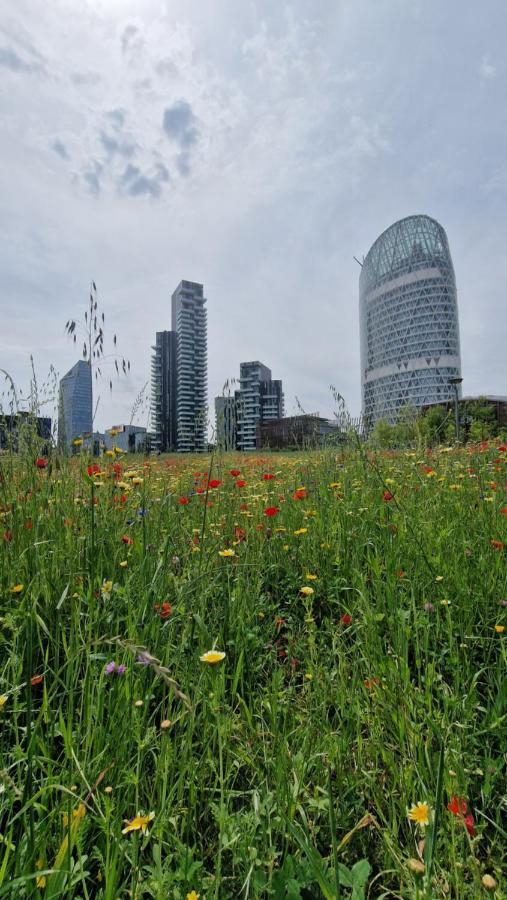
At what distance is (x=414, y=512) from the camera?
2.23 m

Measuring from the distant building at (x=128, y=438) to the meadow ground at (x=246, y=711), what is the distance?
454 millimetres

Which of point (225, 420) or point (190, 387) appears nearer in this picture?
point (225, 420)

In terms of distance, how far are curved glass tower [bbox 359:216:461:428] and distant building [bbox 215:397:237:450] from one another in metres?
74.1

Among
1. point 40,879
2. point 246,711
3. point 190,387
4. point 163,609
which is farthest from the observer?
point 190,387

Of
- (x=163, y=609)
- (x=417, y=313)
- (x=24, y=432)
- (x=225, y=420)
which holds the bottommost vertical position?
(x=163, y=609)

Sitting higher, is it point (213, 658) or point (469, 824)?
point (213, 658)

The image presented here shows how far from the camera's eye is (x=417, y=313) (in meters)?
78.2

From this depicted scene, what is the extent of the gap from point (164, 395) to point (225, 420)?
6461 mm

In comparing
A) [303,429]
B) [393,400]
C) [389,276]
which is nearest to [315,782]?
[303,429]

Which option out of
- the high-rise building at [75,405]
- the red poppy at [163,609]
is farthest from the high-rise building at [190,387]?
the red poppy at [163,609]

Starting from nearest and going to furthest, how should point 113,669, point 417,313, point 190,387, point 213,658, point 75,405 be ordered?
point 213,658 → point 113,669 → point 75,405 → point 190,387 → point 417,313

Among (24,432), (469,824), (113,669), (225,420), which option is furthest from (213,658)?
(225,420)

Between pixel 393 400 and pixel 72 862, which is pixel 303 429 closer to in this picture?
pixel 72 862

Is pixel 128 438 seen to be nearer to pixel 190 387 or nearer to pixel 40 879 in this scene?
pixel 40 879
